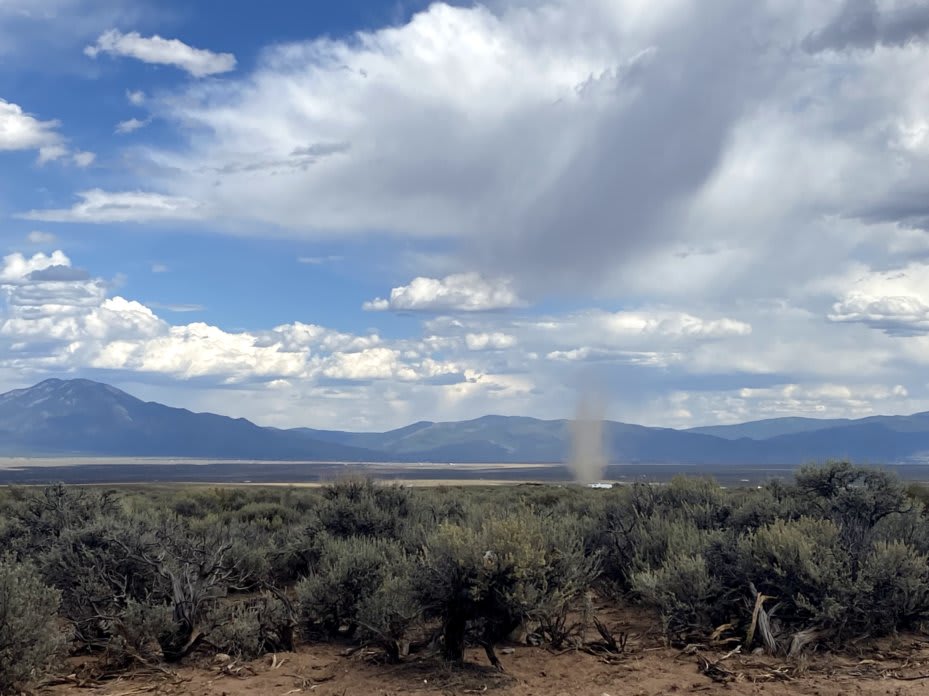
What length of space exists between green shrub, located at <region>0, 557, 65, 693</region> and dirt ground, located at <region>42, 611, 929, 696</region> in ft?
2.17

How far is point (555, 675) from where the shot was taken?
10461mm

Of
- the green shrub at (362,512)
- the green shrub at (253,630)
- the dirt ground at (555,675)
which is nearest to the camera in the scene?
the dirt ground at (555,675)

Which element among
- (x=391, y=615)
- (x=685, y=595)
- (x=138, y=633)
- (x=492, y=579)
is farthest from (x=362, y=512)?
(x=685, y=595)

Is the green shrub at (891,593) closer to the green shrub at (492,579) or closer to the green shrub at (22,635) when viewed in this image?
the green shrub at (492,579)

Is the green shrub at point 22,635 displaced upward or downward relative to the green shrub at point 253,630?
upward

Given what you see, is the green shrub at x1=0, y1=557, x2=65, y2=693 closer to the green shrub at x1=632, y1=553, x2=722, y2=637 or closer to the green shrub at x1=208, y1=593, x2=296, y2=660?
the green shrub at x1=208, y1=593, x2=296, y2=660

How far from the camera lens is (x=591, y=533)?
658 inches

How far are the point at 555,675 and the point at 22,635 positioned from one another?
6.23 meters

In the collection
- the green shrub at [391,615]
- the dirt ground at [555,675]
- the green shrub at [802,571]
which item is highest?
the green shrub at [802,571]

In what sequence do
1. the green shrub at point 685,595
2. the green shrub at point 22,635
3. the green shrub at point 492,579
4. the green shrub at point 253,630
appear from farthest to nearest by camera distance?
the green shrub at point 685,595, the green shrub at point 253,630, the green shrub at point 492,579, the green shrub at point 22,635

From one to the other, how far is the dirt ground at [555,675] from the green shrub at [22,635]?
0.66m

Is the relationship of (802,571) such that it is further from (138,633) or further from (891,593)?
(138,633)

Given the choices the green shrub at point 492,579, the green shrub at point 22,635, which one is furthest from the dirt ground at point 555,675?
the green shrub at point 22,635

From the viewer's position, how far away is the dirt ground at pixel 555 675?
9.79 meters
